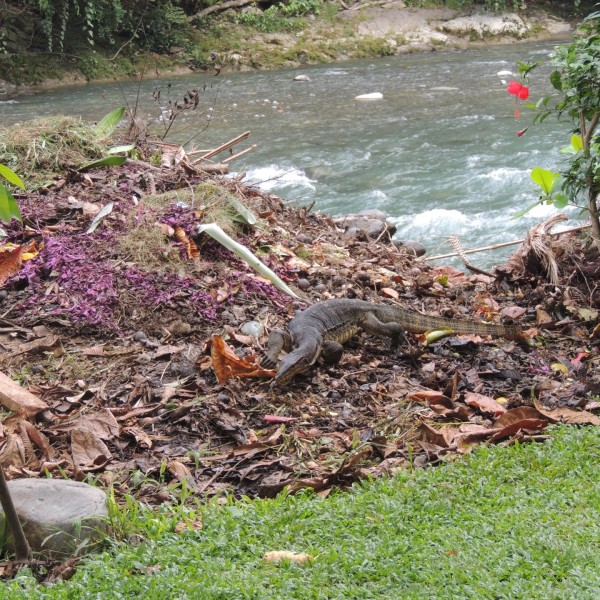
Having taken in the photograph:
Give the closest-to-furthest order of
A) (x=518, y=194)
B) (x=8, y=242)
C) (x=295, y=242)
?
(x=8, y=242) < (x=295, y=242) < (x=518, y=194)

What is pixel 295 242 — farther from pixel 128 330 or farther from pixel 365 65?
pixel 365 65

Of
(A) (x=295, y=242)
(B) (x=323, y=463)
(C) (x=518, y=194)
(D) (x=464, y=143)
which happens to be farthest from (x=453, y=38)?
(B) (x=323, y=463)

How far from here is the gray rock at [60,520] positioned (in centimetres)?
347

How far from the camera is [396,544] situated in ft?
11.2

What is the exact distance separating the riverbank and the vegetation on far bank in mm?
36

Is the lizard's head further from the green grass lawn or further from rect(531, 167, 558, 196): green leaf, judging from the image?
rect(531, 167, 558, 196): green leaf

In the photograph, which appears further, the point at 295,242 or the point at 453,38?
the point at 453,38

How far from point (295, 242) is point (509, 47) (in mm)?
19256

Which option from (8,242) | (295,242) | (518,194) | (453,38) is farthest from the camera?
(453,38)

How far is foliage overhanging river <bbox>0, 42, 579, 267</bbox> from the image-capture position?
11242 mm

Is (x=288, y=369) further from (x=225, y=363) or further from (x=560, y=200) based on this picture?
(x=560, y=200)

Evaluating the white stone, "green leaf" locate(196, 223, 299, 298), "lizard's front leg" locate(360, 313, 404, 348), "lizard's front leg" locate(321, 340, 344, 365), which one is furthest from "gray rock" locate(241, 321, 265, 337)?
the white stone

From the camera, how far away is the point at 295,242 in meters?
7.50

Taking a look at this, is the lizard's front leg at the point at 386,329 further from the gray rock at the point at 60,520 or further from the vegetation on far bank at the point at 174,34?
the vegetation on far bank at the point at 174,34
